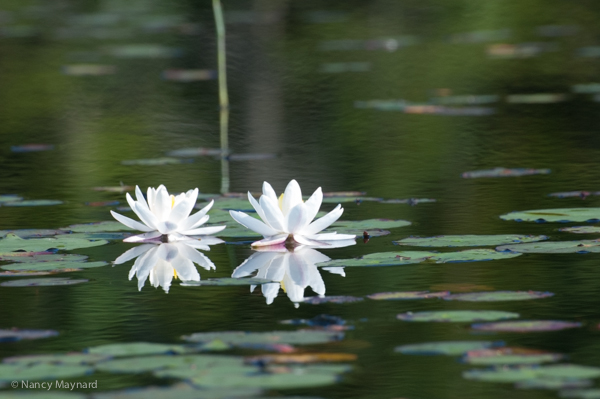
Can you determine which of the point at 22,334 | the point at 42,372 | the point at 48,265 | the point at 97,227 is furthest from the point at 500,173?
the point at 42,372

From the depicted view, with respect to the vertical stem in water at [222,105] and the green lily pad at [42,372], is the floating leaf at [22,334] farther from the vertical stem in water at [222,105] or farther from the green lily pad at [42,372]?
the vertical stem in water at [222,105]

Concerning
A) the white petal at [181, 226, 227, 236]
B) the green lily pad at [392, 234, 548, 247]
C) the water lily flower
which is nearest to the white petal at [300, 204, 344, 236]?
the water lily flower

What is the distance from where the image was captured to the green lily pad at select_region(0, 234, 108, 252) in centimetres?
357

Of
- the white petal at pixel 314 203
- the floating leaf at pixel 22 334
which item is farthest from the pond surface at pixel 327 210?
the white petal at pixel 314 203

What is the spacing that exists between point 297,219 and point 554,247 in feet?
2.66

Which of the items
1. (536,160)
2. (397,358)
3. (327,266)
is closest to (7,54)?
(536,160)

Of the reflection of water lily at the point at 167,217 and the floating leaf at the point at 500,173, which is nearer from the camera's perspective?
the reflection of water lily at the point at 167,217

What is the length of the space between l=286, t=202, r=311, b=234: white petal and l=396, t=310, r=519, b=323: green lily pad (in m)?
0.91

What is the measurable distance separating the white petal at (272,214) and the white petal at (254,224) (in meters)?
0.02

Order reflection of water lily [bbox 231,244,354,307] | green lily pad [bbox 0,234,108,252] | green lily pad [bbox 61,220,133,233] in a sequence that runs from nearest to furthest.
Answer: reflection of water lily [bbox 231,244,354,307]
green lily pad [bbox 0,234,108,252]
green lily pad [bbox 61,220,133,233]

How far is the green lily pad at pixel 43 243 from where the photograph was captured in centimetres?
357

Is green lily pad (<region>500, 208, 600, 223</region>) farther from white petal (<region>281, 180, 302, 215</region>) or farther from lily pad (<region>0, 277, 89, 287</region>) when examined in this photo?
lily pad (<region>0, 277, 89, 287</region>)

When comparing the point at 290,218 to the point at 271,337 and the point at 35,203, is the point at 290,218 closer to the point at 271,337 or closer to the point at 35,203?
the point at 271,337

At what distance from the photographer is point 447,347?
232 cm
